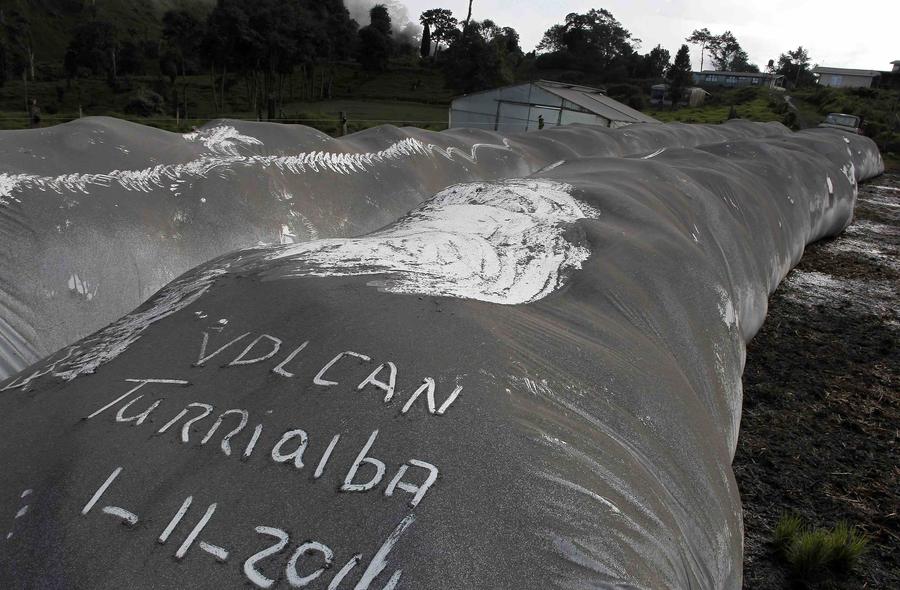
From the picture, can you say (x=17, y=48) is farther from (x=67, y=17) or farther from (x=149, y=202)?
(x=149, y=202)

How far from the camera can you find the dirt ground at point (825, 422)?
2.90 meters

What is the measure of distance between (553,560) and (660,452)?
2.28 feet

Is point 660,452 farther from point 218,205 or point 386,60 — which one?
point 386,60

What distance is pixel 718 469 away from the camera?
6.70 feet

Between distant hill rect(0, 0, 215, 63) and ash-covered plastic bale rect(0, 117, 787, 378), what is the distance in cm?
5569

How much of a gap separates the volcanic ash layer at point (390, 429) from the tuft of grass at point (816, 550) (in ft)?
2.14

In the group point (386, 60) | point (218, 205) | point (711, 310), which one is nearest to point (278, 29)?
point (386, 60)

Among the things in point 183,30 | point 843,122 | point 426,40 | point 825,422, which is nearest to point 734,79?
point 426,40

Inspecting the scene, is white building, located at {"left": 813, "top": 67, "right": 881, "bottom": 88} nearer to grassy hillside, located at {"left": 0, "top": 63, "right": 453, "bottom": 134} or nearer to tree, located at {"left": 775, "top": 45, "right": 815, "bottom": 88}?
tree, located at {"left": 775, "top": 45, "right": 815, "bottom": 88}

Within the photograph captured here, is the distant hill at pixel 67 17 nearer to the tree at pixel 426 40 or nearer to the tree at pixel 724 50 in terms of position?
the tree at pixel 426 40

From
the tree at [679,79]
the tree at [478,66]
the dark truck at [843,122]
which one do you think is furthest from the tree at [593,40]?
the dark truck at [843,122]

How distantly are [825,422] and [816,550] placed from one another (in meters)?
1.50

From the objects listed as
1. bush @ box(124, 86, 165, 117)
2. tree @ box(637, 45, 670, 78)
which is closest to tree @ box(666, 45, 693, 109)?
tree @ box(637, 45, 670, 78)

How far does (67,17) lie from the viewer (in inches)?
2682
